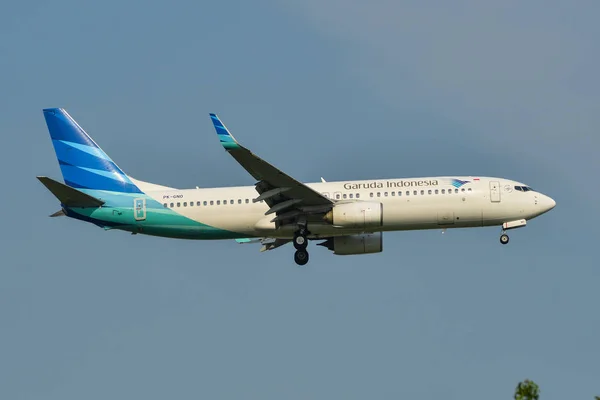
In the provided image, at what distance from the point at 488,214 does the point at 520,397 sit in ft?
103

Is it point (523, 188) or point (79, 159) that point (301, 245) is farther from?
point (79, 159)

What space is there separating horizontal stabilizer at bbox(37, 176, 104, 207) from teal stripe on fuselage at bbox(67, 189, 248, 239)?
0.96 feet

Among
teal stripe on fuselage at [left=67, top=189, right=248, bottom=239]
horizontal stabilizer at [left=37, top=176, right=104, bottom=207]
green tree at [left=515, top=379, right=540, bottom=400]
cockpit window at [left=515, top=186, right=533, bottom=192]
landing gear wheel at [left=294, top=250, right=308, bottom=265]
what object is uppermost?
cockpit window at [left=515, top=186, right=533, bottom=192]

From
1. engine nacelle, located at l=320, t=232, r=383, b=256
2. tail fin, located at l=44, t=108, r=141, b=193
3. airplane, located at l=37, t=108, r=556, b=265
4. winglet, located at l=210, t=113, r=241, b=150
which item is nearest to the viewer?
winglet, located at l=210, t=113, r=241, b=150

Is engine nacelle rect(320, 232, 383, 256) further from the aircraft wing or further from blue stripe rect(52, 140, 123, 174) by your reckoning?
blue stripe rect(52, 140, 123, 174)

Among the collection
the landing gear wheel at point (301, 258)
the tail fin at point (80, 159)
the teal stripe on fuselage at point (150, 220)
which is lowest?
the landing gear wheel at point (301, 258)

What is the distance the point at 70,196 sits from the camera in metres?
52.9

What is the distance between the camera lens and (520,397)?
2206 centimetres

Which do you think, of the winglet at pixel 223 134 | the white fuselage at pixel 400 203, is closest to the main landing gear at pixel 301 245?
the white fuselage at pixel 400 203

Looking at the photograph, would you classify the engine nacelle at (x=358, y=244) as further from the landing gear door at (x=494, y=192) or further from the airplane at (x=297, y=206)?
the landing gear door at (x=494, y=192)

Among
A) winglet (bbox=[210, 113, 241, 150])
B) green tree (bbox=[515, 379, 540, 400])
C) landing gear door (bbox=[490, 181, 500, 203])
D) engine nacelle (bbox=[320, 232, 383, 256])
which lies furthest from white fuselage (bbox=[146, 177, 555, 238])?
green tree (bbox=[515, 379, 540, 400])

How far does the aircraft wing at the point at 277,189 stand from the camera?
47.3m

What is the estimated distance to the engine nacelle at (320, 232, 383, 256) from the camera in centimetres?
5616

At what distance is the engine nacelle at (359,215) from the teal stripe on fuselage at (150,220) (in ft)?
17.8
